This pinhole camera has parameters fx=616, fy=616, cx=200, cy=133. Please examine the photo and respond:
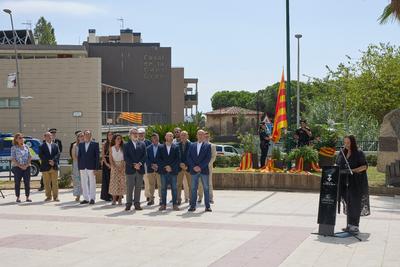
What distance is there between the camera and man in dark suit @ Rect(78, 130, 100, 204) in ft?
49.4

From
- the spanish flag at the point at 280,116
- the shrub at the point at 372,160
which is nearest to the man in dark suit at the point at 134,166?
the spanish flag at the point at 280,116

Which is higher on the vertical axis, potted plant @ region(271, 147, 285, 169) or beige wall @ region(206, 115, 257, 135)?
beige wall @ region(206, 115, 257, 135)

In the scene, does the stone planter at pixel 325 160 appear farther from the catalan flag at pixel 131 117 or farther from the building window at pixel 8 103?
the building window at pixel 8 103

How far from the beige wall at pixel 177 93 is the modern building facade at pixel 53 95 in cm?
2243

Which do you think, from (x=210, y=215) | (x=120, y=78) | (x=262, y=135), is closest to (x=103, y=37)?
(x=120, y=78)

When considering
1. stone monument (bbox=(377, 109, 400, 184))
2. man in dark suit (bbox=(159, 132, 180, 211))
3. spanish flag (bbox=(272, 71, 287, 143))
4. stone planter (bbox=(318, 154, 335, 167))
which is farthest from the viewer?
spanish flag (bbox=(272, 71, 287, 143))

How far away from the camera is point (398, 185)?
53.3 feet

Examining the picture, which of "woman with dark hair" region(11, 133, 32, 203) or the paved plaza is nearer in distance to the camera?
the paved plaza

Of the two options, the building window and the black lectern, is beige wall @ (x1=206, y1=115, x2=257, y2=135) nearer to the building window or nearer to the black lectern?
the building window

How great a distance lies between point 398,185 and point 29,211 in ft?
30.8

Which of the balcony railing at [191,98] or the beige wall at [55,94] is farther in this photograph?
the balcony railing at [191,98]

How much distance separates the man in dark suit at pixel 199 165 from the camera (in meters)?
13.2

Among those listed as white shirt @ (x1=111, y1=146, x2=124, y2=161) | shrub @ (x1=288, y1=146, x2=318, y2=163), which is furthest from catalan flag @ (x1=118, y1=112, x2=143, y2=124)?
white shirt @ (x1=111, y1=146, x2=124, y2=161)

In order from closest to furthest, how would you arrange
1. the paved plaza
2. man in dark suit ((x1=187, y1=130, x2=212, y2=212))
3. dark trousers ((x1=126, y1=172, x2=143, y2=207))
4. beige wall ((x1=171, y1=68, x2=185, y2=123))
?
the paved plaza
man in dark suit ((x1=187, y1=130, x2=212, y2=212))
dark trousers ((x1=126, y1=172, x2=143, y2=207))
beige wall ((x1=171, y1=68, x2=185, y2=123))
